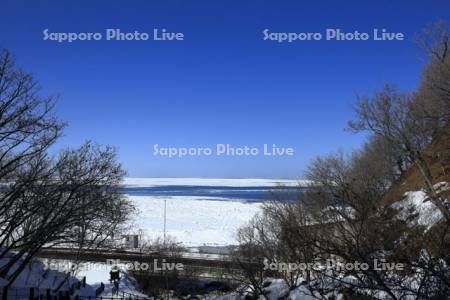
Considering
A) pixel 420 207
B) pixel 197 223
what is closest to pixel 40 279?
pixel 420 207

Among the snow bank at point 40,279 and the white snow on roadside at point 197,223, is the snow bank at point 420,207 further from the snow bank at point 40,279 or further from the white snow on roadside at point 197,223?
the white snow on roadside at point 197,223

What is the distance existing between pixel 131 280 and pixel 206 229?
3374cm

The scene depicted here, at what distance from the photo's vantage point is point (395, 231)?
1005 centimetres

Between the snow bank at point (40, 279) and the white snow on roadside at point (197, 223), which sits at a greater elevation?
the white snow on roadside at point (197, 223)


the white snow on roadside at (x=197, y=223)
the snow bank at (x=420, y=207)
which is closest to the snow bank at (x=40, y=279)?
the snow bank at (x=420, y=207)

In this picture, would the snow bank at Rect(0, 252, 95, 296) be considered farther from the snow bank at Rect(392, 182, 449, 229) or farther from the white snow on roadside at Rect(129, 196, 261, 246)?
the white snow on roadside at Rect(129, 196, 261, 246)

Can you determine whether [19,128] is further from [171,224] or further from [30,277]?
[171,224]

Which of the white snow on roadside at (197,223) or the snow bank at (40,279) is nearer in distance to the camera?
the snow bank at (40,279)

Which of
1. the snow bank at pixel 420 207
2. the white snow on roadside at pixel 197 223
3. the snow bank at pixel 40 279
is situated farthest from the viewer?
the white snow on roadside at pixel 197 223

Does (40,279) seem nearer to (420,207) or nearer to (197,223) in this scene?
(420,207)

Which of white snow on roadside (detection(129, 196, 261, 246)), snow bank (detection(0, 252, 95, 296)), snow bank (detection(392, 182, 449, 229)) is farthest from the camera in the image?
white snow on roadside (detection(129, 196, 261, 246))

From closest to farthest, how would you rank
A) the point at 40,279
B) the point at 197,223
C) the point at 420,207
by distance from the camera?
the point at 420,207 → the point at 40,279 → the point at 197,223

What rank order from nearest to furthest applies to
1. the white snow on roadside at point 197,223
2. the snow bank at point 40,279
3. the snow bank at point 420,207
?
the snow bank at point 420,207 < the snow bank at point 40,279 < the white snow on roadside at point 197,223

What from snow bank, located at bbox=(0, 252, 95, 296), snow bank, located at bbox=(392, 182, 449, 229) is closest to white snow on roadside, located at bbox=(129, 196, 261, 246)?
snow bank, located at bbox=(0, 252, 95, 296)
